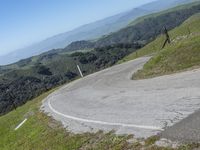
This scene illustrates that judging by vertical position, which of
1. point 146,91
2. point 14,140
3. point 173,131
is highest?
point 173,131

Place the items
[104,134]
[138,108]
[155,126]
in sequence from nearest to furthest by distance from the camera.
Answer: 1. [155,126]
2. [104,134]
3. [138,108]

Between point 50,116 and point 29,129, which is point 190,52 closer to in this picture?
point 50,116

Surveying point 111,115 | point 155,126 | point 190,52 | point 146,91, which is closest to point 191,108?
point 155,126

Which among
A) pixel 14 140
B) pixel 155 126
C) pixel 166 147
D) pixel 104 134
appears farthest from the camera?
pixel 14 140

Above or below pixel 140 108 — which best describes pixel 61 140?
below

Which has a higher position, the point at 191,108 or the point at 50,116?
the point at 191,108

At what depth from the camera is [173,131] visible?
9.98 metres

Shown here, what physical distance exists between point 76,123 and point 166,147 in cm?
834

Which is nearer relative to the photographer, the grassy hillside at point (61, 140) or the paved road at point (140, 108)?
the grassy hillside at point (61, 140)

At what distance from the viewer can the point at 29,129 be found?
2188cm

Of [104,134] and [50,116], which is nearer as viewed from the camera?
[104,134]

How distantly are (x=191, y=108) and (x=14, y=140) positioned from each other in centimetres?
1275

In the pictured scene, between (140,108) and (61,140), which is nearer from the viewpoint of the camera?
(140,108)

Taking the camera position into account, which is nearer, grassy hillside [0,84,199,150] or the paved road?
grassy hillside [0,84,199,150]
